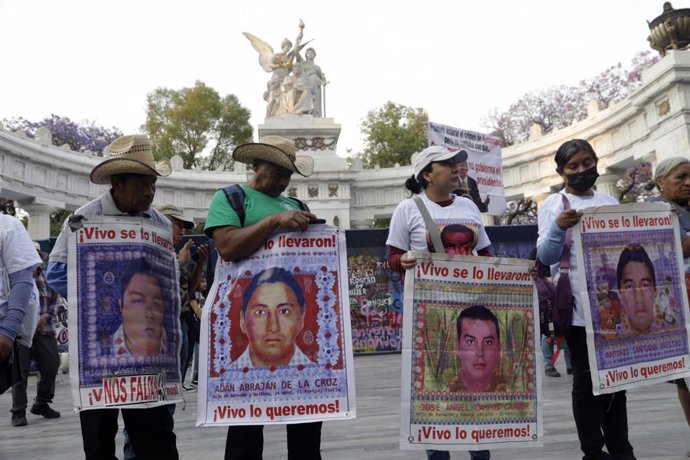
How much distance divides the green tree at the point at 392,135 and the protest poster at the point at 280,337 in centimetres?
4388

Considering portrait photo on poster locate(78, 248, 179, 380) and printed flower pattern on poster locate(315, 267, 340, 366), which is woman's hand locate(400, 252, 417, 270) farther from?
portrait photo on poster locate(78, 248, 179, 380)

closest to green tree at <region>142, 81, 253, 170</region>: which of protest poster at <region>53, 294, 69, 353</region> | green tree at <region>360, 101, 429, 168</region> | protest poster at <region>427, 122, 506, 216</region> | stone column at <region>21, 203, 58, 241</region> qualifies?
green tree at <region>360, 101, 429, 168</region>

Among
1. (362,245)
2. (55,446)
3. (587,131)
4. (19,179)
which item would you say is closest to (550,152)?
(587,131)

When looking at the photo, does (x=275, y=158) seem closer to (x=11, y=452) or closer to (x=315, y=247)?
(x=315, y=247)

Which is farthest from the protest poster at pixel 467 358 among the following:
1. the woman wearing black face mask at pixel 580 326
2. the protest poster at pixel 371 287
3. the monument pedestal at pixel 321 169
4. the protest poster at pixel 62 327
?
the monument pedestal at pixel 321 169

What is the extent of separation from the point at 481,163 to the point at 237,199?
950 cm

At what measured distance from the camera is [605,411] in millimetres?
3771

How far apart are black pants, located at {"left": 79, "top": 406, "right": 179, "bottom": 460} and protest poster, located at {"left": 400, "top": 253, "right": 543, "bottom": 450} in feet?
4.06

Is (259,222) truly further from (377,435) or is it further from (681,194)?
(377,435)

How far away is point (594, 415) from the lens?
12.1 ft

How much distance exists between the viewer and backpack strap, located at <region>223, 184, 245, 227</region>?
3336 mm

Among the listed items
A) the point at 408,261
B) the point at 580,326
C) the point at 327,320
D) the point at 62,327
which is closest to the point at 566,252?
the point at 580,326

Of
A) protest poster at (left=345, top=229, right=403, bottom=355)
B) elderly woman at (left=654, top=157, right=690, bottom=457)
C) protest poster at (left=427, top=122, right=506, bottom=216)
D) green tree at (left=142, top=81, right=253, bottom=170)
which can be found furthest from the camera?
green tree at (left=142, top=81, right=253, bottom=170)

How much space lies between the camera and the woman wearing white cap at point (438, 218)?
3.72 meters
